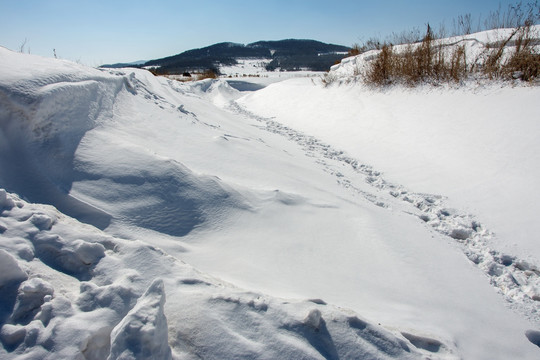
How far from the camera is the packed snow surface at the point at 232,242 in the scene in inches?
48.5

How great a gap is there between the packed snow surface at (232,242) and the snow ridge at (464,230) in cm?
2

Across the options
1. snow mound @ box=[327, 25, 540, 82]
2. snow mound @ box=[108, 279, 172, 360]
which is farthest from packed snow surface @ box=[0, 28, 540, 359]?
snow mound @ box=[327, 25, 540, 82]

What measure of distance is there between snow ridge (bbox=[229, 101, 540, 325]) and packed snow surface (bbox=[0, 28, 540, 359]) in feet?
Result: 0.05

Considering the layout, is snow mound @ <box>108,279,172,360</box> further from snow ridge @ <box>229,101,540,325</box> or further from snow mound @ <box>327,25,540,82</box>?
snow mound @ <box>327,25,540,82</box>

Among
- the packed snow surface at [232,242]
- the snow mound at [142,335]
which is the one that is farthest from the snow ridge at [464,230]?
the snow mound at [142,335]

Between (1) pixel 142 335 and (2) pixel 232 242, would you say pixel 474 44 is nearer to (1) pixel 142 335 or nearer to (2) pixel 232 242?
(2) pixel 232 242

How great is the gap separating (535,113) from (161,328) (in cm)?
542

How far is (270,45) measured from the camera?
4237 inches

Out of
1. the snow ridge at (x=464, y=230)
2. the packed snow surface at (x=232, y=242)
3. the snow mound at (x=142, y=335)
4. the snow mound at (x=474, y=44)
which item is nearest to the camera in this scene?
the snow mound at (x=142, y=335)

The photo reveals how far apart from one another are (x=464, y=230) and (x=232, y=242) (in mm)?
2109

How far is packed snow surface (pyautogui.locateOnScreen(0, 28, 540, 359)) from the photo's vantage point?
4.04 feet

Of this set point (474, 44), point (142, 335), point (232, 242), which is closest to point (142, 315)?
point (142, 335)

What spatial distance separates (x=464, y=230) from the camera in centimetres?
285

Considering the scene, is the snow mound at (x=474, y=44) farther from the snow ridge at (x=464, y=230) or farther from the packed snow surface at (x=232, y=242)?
the snow ridge at (x=464, y=230)
